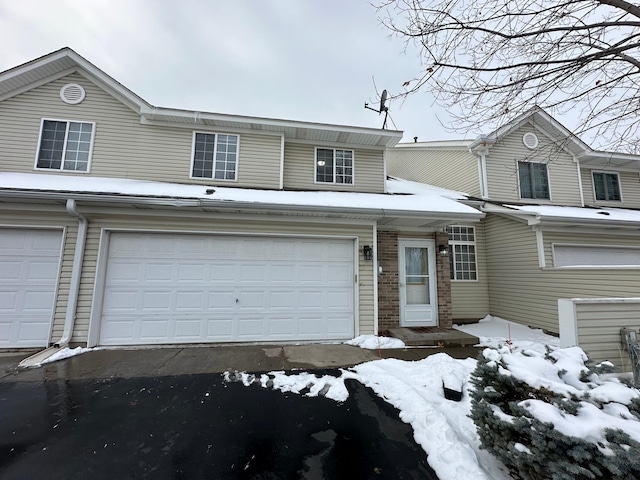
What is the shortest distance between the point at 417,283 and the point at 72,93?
421 inches

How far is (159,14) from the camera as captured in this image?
6.09 m

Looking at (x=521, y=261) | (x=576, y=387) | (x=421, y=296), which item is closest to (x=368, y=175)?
(x=421, y=296)

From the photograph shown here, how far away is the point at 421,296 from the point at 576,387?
523cm

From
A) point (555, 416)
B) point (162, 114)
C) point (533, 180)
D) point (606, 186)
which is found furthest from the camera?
point (606, 186)

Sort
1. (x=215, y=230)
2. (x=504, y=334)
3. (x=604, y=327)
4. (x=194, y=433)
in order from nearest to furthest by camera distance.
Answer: (x=194, y=433)
(x=604, y=327)
(x=215, y=230)
(x=504, y=334)

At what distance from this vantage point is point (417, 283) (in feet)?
24.5

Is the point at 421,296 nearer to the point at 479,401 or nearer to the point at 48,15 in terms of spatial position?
the point at 479,401

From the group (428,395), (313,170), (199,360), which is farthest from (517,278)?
(199,360)

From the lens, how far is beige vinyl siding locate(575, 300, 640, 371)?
13.3 ft

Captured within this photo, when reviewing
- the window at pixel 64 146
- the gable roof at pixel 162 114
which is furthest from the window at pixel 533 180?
the window at pixel 64 146

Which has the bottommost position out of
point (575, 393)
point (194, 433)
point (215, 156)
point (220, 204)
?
point (194, 433)

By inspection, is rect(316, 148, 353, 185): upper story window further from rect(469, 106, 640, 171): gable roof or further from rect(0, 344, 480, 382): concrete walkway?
rect(469, 106, 640, 171): gable roof

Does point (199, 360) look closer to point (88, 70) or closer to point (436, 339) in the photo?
point (436, 339)

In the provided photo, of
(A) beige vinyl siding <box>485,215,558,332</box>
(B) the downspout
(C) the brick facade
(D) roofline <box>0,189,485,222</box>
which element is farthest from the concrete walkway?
(A) beige vinyl siding <box>485,215,558,332</box>
